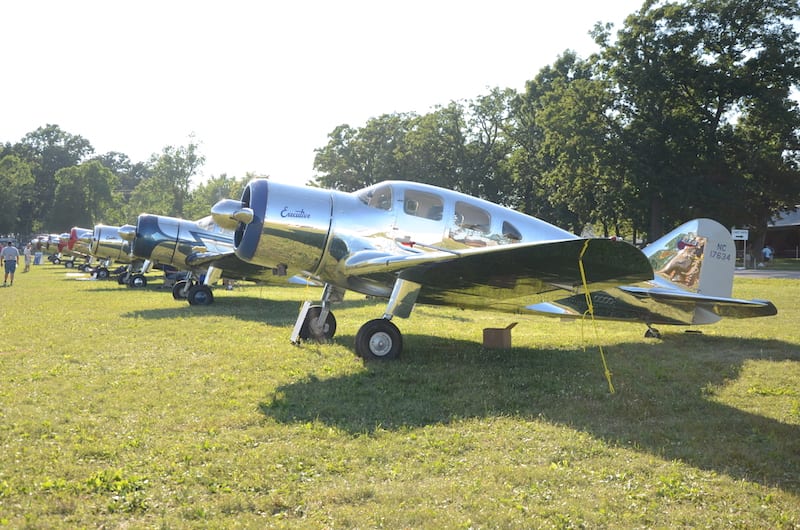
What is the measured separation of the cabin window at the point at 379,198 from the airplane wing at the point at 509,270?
2.62 feet

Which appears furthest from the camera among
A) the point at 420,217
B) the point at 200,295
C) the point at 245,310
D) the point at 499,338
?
the point at 200,295

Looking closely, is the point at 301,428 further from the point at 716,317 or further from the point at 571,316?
the point at 716,317

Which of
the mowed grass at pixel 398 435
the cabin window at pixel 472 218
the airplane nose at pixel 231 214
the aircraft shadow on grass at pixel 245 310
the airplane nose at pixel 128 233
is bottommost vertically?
the aircraft shadow on grass at pixel 245 310

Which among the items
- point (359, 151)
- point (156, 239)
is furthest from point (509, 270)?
point (359, 151)

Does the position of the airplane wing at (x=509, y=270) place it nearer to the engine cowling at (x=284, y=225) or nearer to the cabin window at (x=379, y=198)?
the engine cowling at (x=284, y=225)

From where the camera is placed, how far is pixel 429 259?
21.9 ft

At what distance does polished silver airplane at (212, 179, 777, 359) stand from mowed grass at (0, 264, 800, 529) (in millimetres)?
593

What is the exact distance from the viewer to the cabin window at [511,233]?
27.4 feet

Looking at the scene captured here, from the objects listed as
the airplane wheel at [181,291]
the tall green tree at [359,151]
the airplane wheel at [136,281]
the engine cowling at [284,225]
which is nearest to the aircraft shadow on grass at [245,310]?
the airplane wheel at [181,291]

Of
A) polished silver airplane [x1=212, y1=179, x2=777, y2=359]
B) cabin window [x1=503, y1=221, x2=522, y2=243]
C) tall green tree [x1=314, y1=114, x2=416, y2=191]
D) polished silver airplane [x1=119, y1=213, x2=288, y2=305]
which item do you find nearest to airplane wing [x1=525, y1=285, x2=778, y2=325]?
polished silver airplane [x1=212, y1=179, x2=777, y2=359]

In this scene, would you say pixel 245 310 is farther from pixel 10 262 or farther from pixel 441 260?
pixel 10 262

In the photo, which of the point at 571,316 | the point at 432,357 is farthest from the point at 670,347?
the point at 432,357

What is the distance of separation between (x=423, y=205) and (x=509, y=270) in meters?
2.10

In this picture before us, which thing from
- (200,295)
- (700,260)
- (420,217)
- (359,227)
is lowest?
(200,295)
